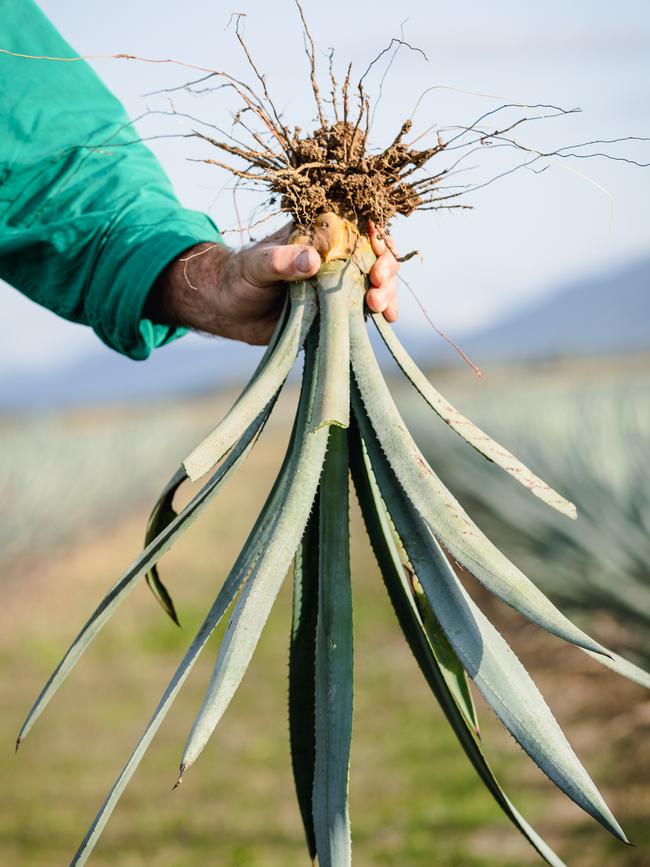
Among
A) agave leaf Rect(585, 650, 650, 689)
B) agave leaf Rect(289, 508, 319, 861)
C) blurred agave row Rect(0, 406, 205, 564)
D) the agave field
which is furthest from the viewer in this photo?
blurred agave row Rect(0, 406, 205, 564)

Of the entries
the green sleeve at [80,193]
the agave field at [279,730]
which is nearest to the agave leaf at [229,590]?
the green sleeve at [80,193]

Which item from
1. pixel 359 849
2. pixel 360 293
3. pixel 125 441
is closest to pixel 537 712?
pixel 360 293

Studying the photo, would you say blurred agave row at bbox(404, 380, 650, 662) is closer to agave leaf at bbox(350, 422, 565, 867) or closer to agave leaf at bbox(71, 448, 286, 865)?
agave leaf at bbox(350, 422, 565, 867)

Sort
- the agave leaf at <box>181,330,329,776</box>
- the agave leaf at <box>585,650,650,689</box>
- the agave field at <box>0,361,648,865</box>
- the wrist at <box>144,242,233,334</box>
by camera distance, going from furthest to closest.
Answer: the agave field at <box>0,361,648,865</box>
the wrist at <box>144,242,233,334</box>
the agave leaf at <box>585,650,650,689</box>
the agave leaf at <box>181,330,329,776</box>

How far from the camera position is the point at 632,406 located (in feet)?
19.7

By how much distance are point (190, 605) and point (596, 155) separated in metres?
5.74

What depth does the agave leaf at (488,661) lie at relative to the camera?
2.94 feet

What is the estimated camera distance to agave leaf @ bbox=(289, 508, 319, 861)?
43.8 inches

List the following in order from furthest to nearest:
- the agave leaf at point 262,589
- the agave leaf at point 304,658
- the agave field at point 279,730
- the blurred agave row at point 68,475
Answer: the blurred agave row at point 68,475 → the agave field at point 279,730 → the agave leaf at point 304,658 → the agave leaf at point 262,589

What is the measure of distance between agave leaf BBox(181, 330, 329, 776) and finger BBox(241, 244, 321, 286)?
177 millimetres

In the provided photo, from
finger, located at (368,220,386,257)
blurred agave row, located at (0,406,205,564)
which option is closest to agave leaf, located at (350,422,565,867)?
finger, located at (368,220,386,257)

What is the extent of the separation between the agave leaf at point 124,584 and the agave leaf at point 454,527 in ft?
0.58

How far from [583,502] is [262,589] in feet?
12.2

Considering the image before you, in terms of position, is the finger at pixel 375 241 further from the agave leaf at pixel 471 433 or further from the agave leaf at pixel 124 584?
the agave leaf at pixel 124 584
